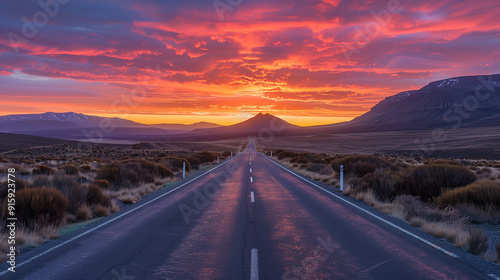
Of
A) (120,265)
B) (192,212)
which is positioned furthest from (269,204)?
(120,265)

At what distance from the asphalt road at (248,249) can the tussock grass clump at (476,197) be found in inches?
99.4

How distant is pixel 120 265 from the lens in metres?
5.75

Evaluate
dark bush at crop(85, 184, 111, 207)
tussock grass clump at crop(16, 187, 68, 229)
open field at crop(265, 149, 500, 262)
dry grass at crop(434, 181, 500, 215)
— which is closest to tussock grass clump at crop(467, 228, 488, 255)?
open field at crop(265, 149, 500, 262)

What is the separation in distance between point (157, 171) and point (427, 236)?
56.3 ft

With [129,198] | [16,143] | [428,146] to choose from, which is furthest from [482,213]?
[16,143]

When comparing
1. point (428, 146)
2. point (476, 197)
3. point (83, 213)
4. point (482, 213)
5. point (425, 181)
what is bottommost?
point (428, 146)

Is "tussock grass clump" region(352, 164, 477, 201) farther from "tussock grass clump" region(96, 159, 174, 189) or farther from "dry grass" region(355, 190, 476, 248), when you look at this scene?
"tussock grass clump" region(96, 159, 174, 189)

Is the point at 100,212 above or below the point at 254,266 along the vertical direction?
below

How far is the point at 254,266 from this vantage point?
5605 mm

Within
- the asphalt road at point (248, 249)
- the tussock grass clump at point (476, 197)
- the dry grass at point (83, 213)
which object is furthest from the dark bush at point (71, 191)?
the tussock grass clump at point (476, 197)

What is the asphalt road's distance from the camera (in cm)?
540

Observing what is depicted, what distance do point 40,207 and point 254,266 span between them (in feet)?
21.2

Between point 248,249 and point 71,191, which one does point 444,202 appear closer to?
point 248,249

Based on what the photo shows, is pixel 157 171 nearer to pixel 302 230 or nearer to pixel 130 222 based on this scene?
pixel 130 222
